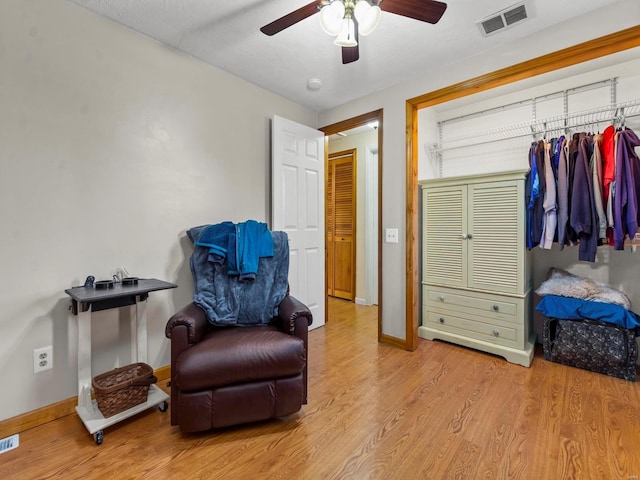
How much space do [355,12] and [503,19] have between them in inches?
44.2

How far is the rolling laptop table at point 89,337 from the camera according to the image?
154 centimetres

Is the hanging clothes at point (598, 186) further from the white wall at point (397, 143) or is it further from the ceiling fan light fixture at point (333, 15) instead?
the ceiling fan light fixture at point (333, 15)

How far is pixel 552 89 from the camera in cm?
273

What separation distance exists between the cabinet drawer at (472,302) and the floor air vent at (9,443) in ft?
9.84

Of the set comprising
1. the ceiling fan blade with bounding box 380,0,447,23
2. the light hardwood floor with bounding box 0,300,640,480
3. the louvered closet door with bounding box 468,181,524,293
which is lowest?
the light hardwood floor with bounding box 0,300,640,480

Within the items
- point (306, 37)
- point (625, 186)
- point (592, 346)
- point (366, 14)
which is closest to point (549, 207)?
point (625, 186)

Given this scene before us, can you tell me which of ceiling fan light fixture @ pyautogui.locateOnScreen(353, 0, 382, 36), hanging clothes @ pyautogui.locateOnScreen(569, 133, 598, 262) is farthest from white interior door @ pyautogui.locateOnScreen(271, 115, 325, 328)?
hanging clothes @ pyautogui.locateOnScreen(569, 133, 598, 262)

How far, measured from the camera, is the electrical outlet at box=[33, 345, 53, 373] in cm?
169

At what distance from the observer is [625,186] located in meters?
2.06

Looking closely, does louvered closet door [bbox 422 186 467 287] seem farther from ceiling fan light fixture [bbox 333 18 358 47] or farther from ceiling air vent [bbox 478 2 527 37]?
ceiling fan light fixture [bbox 333 18 358 47]

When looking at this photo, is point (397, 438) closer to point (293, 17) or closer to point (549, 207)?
point (549, 207)

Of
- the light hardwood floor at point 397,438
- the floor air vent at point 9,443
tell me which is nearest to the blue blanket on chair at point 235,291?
the light hardwood floor at point 397,438

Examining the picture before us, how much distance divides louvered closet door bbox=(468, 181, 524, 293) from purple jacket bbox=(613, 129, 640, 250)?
1.79 ft

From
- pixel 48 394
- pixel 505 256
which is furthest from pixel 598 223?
pixel 48 394
